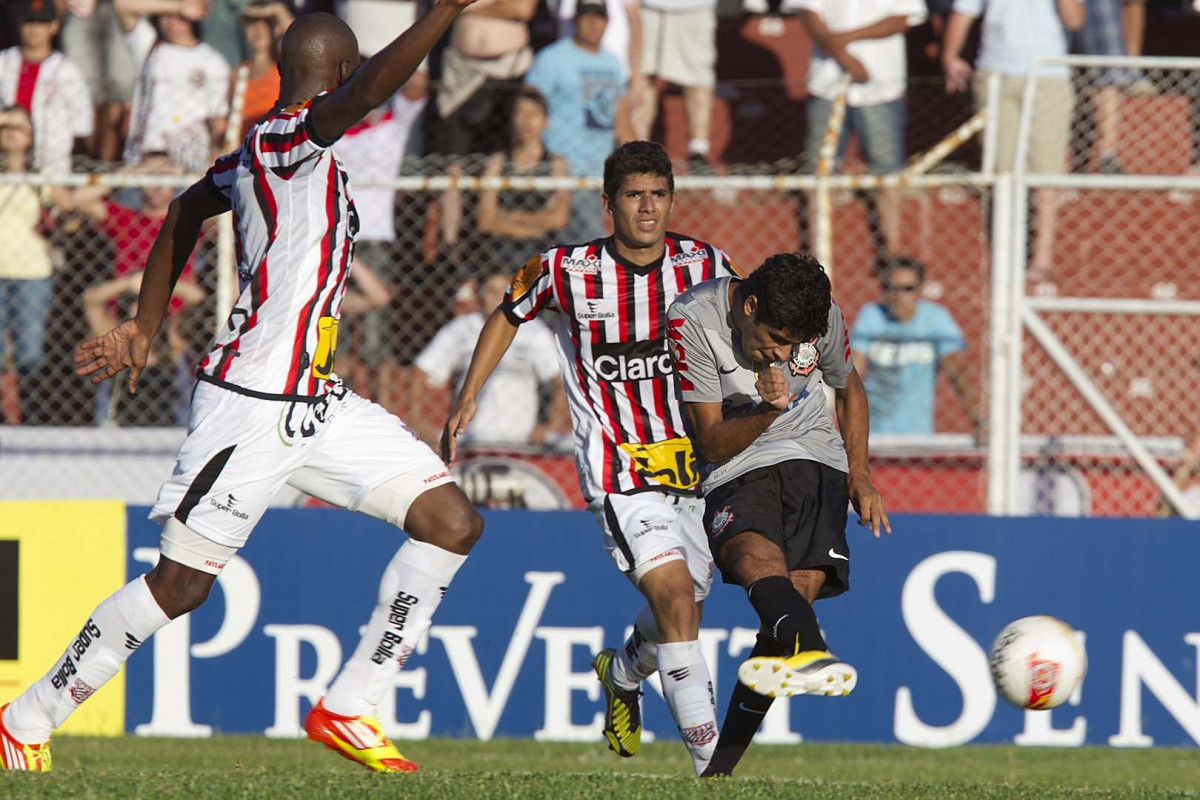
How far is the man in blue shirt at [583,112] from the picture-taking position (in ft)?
32.0

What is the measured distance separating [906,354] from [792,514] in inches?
146

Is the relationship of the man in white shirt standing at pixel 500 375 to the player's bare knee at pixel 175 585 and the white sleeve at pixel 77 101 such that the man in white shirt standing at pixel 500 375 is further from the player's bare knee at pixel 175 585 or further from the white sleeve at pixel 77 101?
the player's bare knee at pixel 175 585

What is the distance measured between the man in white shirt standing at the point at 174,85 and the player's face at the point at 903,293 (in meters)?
4.08

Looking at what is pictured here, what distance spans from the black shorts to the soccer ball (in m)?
0.68

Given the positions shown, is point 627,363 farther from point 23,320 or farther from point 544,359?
point 23,320

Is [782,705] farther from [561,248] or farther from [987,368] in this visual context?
[561,248]

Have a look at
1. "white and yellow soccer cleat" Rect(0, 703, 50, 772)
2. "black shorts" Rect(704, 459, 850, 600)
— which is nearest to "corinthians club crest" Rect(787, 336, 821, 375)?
"black shorts" Rect(704, 459, 850, 600)

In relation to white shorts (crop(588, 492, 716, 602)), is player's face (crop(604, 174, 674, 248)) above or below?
above

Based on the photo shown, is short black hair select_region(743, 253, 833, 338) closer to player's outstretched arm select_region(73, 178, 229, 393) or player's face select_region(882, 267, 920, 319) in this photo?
player's outstretched arm select_region(73, 178, 229, 393)

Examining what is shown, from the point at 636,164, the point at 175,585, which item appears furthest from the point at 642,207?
the point at 175,585

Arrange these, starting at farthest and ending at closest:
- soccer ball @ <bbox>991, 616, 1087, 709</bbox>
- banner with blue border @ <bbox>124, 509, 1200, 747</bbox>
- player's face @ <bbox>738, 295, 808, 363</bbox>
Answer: banner with blue border @ <bbox>124, 509, 1200, 747</bbox> < soccer ball @ <bbox>991, 616, 1087, 709</bbox> < player's face @ <bbox>738, 295, 808, 363</bbox>

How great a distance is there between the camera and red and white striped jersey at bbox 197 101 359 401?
566 centimetres

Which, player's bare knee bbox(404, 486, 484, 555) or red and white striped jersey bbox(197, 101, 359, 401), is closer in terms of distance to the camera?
red and white striped jersey bbox(197, 101, 359, 401)

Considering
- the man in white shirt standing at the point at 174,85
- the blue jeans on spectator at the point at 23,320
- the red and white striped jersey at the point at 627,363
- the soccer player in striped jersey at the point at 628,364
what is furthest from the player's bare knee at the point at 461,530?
the blue jeans on spectator at the point at 23,320
